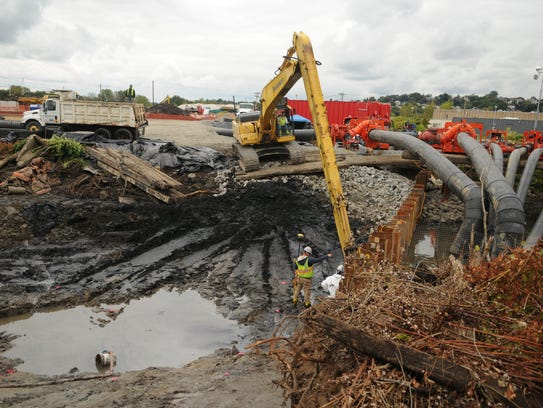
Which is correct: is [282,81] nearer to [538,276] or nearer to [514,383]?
[538,276]

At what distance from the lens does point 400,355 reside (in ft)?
10.3

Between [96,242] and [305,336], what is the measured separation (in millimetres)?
8782

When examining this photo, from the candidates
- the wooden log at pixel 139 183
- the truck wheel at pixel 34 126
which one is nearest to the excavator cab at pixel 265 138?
the wooden log at pixel 139 183

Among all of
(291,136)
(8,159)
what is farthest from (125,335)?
(8,159)

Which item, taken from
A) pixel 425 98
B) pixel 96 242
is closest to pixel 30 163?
pixel 96 242

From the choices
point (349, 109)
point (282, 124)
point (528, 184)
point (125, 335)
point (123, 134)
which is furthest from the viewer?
point (349, 109)

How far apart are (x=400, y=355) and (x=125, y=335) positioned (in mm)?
5809

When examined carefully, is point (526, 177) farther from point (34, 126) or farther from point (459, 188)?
point (34, 126)

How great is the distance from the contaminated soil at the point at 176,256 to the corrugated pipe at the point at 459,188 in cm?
162

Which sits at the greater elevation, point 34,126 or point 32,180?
point 34,126

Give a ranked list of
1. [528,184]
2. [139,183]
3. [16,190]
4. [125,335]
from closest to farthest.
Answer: [125,335]
[528,184]
[16,190]
[139,183]

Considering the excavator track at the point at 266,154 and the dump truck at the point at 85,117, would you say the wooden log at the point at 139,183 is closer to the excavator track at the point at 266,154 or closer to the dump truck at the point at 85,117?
the excavator track at the point at 266,154

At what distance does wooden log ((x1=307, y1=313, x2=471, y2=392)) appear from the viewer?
9.77ft

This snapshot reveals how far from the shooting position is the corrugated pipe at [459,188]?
11.6m
